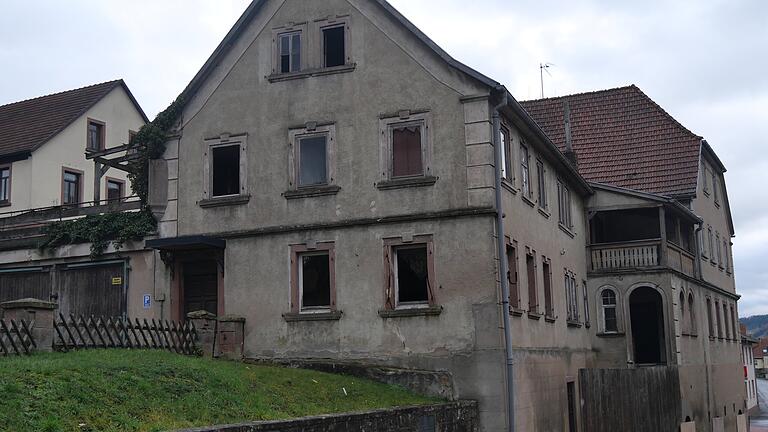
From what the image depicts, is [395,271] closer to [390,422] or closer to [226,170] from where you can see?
[226,170]

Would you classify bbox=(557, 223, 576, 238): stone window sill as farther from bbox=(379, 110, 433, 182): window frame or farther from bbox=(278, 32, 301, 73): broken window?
bbox=(278, 32, 301, 73): broken window

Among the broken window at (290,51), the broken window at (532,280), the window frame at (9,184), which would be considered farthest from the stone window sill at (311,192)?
the window frame at (9,184)

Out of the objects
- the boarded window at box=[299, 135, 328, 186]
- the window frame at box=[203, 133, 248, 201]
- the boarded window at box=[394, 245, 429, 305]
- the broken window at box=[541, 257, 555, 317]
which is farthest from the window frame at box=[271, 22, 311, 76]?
the broken window at box=[541, 257, 555, 317]

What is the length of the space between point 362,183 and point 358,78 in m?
2.62

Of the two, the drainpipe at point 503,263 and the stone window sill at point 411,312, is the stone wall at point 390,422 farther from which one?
the stone window sill at point 411,312

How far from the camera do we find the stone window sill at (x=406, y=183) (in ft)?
69.6

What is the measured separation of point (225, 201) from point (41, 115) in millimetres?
26660

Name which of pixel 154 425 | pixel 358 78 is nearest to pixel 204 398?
pixel 154 425

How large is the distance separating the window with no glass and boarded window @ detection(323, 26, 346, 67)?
24.9 metres

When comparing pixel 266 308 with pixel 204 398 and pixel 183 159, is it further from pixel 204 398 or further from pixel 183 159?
pixel 204 398

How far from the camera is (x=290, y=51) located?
2320cm

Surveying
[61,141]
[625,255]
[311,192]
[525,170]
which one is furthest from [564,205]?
[61,141]

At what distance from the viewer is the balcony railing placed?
103 ft

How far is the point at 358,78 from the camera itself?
22328 mm
